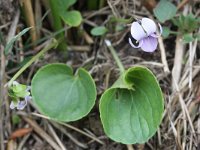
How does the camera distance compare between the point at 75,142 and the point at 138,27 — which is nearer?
the point at 138,27

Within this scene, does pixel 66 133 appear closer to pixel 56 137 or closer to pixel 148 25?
pixel 56 137

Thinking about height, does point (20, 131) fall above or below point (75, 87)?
below

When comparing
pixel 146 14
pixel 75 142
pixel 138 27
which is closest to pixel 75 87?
pixel 75 142

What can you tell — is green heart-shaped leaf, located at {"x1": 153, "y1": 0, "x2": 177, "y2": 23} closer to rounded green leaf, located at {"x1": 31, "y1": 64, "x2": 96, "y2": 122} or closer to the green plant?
the green plant

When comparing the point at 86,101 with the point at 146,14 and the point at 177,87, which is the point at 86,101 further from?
the point at 146,14

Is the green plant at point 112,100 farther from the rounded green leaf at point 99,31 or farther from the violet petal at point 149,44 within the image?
the rounded green leaf at point 99,31

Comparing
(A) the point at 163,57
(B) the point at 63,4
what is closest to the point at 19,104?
(B) the point at 63,4
